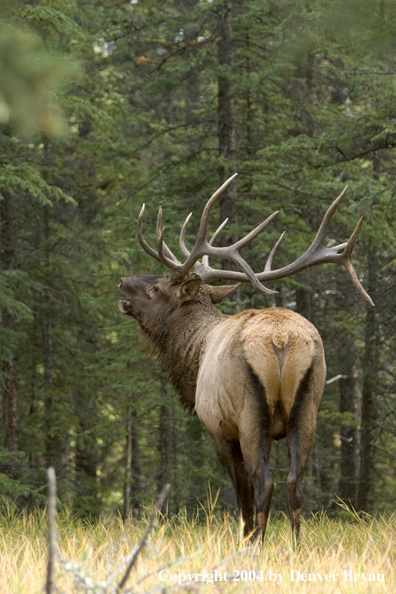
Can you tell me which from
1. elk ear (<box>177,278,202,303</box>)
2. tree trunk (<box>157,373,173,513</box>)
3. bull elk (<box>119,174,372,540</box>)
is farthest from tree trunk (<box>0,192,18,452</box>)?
bull elk (<box>119,174,372,540</box>)

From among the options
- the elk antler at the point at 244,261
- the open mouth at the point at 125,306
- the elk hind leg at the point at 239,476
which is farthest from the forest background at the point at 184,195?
the elk hind leg at the point at 239,476

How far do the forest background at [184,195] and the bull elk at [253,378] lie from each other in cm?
249

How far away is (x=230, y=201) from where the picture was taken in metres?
11.6

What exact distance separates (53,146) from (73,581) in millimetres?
14159

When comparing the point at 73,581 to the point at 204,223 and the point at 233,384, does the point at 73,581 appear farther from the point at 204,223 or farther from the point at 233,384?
the point at 204,223

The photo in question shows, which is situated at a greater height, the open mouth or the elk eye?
the elk eye

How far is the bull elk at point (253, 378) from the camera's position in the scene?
5.33 m

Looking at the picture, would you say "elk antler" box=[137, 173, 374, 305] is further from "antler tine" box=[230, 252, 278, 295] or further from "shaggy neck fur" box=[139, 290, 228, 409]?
"shaggy neck fur" box=[139, 290, 228, 409]

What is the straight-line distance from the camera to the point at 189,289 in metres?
7.31

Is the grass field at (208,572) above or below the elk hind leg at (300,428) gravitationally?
above

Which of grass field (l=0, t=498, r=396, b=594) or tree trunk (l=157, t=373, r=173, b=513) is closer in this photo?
grass field (l=0, t=498, r=396, b=594)

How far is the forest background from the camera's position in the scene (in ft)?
31.0

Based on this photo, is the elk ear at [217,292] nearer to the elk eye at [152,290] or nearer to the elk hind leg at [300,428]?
the elk eye at [152,290]

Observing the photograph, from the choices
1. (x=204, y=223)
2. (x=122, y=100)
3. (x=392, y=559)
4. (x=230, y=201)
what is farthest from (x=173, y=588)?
(x=122, y=100)
